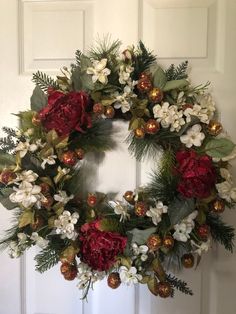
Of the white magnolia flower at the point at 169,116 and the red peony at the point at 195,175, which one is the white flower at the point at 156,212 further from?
the white magnolia flower at the point at 169,116

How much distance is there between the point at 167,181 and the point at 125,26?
0.44 metres

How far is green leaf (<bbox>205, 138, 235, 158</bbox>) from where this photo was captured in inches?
34.0

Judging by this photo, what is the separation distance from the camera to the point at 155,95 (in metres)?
0.88

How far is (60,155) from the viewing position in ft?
2.93

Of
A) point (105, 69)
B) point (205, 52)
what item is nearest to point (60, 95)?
point (105, 69)

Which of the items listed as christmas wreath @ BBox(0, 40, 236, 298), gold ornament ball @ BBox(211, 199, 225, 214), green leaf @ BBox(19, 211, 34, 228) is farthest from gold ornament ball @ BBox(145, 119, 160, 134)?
green leaf @ BBox(19, 211, 34, 228)

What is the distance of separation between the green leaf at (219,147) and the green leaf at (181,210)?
119mm

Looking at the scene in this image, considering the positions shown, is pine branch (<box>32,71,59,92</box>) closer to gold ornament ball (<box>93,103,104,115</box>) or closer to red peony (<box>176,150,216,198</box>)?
gold ornament ball (<box>93,103,104,115</box>)

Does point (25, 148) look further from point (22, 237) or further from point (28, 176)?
point (22, 237)

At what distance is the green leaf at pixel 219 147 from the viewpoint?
2.84 ft

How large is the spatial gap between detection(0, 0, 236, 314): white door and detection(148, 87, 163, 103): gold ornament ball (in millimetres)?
129

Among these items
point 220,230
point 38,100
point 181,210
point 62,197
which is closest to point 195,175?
point 181,210

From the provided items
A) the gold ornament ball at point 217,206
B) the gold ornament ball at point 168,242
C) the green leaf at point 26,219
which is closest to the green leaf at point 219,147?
the gold ornament ball at point 217,206

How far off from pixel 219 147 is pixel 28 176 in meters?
0.44
